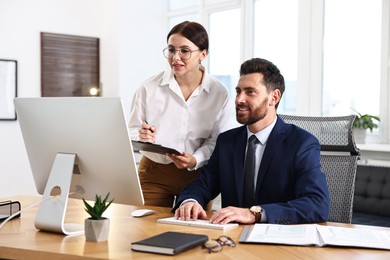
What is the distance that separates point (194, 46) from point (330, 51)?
7.81 feet

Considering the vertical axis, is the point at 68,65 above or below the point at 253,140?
above

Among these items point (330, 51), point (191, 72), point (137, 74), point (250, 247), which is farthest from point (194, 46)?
point (137, 74)

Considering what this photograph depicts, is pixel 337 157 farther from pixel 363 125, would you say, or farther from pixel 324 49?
pixel 324 49

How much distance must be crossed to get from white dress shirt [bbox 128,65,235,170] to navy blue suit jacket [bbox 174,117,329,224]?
329 millimetres

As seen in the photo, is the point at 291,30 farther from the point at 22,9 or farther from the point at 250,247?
the point at 250,247

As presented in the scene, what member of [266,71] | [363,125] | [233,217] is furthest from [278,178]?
[363,125]

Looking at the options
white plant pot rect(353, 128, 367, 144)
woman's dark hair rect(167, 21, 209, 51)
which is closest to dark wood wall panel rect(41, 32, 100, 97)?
white plant pot rect(353, 128, 367, 144)

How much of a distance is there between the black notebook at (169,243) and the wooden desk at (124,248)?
2 centimetres

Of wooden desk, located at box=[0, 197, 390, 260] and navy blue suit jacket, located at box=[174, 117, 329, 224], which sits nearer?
wooden desk, located at box=[0, 197, 390, 260]

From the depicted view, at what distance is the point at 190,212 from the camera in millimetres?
1965

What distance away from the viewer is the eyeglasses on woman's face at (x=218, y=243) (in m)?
1.52

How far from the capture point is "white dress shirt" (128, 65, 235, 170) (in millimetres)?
A: 2666

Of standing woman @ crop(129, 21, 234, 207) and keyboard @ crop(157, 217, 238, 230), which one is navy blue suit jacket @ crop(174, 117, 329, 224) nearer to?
keyboard @ crop(157, 217, 238, 230)

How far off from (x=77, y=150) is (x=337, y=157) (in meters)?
1.20
